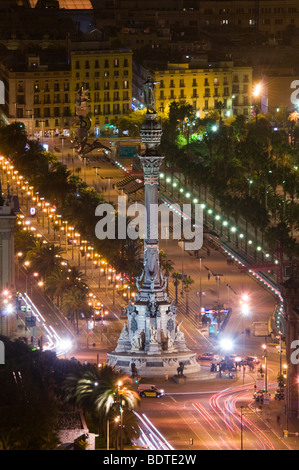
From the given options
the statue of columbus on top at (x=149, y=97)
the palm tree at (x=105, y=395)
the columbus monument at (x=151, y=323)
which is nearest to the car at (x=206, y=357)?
the columbus monument at (x=151, y=323)

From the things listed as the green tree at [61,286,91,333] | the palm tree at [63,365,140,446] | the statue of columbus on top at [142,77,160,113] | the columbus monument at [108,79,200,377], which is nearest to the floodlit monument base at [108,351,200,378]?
the columbus monument at [108,79,200,377]

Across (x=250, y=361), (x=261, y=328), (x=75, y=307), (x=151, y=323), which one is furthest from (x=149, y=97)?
(x=261, y=328)

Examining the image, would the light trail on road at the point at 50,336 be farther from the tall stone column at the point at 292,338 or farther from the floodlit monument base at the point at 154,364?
the tall stone column at the point at 292,338

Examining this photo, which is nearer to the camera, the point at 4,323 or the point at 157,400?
the point at 157,400

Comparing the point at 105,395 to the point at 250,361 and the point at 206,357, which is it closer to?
the point at 250,361

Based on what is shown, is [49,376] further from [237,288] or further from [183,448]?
[237,288]

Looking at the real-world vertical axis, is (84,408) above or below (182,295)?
below

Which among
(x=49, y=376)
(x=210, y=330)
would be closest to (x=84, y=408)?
(x=49, y=376)
